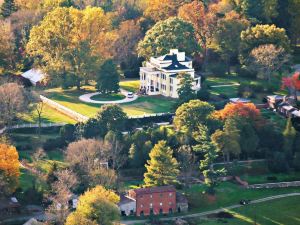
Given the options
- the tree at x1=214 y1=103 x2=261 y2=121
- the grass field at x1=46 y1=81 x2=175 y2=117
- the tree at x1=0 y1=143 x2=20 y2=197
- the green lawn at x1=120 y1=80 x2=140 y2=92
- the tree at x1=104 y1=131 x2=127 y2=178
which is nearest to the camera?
the tree at x1=0 y1=143 x2=20 y2=197

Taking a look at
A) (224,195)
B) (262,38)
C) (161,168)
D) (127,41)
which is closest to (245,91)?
(262,38)

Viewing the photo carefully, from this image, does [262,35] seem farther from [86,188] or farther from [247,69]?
[86,188]

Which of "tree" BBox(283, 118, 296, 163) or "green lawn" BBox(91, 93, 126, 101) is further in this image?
"green lawn" BBox(91, 93, 126, 101)

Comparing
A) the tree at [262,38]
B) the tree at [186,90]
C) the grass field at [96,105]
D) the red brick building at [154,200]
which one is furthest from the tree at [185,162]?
the tree at [262,38]

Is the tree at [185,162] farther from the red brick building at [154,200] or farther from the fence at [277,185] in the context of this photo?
the fence at [277,185]

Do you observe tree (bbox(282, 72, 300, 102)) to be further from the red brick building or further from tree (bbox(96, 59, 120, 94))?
the red brick building

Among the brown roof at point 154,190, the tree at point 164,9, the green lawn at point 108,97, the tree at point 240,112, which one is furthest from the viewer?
the tree at point 164,9

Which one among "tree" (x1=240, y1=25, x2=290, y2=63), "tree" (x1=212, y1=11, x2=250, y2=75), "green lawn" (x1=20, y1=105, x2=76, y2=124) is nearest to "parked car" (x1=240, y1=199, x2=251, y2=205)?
"green lawn" (x1=20, y1=105, x2=76, y2=124)
